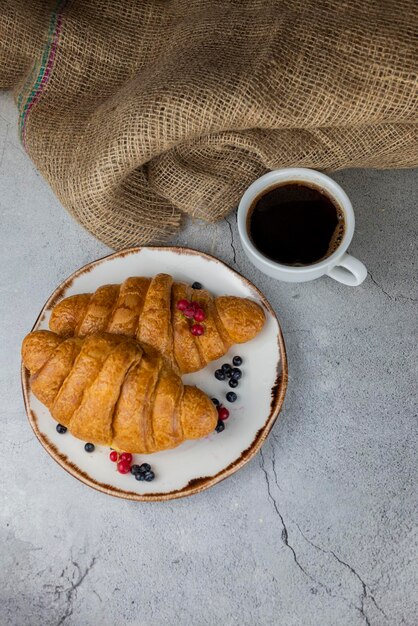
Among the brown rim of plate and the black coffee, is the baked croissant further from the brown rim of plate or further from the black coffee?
the black coffee

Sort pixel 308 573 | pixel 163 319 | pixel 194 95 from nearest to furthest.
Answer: pixel 194 95, pixel 163 319, pixel 308 573

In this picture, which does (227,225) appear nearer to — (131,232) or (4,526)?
(131,232)

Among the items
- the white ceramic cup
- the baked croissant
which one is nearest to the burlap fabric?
the white ceramic cup

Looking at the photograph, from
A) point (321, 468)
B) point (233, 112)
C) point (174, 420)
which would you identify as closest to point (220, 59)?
point (233, 112)

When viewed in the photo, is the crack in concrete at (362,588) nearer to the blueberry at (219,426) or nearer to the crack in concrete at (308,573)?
the crack in concrete at (308,573)

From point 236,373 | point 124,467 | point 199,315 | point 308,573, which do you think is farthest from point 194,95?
point 308,573

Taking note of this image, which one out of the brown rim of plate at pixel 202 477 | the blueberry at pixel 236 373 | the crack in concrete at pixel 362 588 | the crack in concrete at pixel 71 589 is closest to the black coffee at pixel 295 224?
the brown rim of plate at pixel 202 477

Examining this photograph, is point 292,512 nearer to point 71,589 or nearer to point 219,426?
point 219,426
